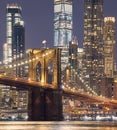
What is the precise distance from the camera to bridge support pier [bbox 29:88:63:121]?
103m

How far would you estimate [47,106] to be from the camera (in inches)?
4067

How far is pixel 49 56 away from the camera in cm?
10881

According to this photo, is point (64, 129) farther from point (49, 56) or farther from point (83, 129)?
point (49, 56)

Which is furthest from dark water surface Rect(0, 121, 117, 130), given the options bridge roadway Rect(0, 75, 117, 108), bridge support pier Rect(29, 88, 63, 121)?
bridge support pier Rect(29, 88, 63, 121)

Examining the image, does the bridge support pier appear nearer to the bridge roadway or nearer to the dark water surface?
the bridge roadway

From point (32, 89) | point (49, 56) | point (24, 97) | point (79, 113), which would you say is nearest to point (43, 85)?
point (32, 89)

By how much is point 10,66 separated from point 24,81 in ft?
44.6

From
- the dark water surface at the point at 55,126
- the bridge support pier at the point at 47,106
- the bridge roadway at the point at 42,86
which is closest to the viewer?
the dark water surface at the point at 55,126

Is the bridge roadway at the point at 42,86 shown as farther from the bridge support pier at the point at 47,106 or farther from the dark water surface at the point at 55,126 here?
the dark water surface at the point at 55,126

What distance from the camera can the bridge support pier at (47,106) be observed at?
10256 centimetres

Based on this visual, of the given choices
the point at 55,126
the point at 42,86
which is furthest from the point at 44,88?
the point at 55,126

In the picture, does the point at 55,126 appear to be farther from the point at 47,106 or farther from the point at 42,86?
the point at 47,106

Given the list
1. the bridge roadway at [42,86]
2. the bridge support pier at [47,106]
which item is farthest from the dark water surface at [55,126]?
the bridge support pier at [47,106]

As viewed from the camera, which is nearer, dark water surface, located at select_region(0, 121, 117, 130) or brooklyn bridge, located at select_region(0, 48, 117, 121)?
dark water surface, located at select_region(0, 121, 117, 130)
